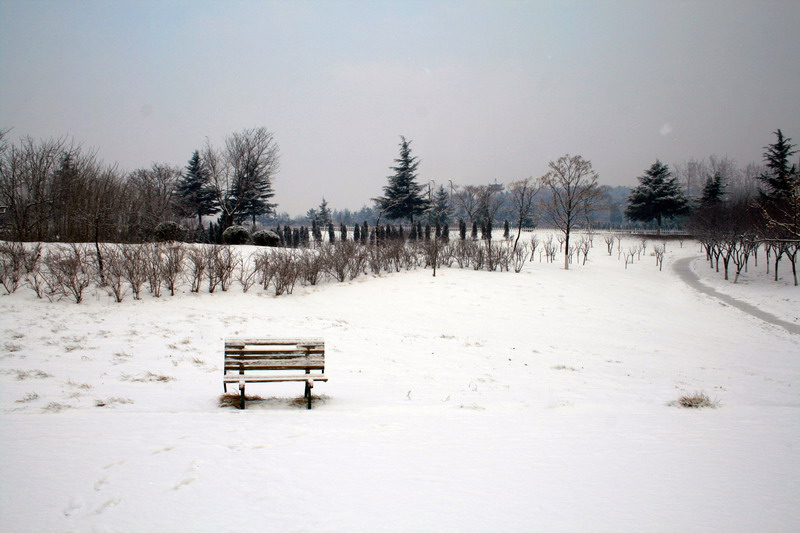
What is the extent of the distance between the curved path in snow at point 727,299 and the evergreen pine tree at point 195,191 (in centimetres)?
4658

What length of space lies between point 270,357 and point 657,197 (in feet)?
183

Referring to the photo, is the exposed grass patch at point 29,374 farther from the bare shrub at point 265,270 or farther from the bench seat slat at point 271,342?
the bare shrub at point 265,270

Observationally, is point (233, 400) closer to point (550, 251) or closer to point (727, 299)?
point (727, 299)

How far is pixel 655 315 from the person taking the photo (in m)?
15.5

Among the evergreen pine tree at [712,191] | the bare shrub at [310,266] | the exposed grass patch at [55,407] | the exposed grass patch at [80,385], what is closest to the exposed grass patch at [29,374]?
the exposed grass patch at [80,385]

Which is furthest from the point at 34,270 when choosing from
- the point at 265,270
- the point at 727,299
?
the point at 727,299

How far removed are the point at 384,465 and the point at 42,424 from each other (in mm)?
3839

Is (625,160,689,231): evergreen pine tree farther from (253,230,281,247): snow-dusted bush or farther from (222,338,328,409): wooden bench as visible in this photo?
(222,338,328,409): wooden bench

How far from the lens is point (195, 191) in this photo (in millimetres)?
45156

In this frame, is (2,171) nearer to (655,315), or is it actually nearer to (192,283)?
(192,283)

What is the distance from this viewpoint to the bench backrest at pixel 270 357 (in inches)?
224

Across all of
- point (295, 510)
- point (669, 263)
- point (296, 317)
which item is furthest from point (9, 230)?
point (669, 263)

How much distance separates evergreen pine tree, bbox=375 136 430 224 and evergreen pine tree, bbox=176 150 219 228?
2029 centimetres

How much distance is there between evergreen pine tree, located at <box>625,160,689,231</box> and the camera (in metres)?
47.5
